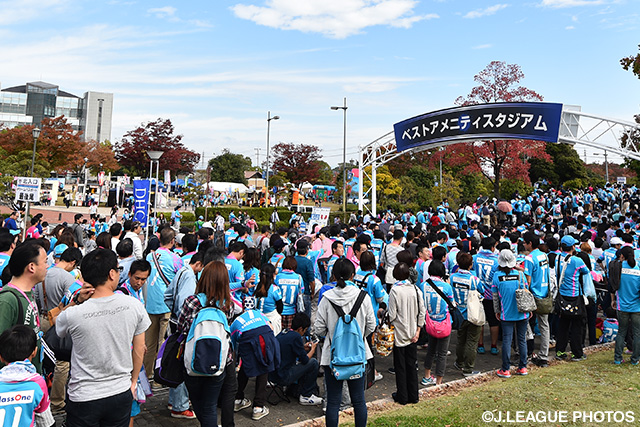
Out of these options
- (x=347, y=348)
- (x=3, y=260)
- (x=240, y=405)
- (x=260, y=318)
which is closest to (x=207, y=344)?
(x=260, y=318)

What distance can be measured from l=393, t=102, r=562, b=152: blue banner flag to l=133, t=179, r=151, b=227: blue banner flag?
42.0 ft

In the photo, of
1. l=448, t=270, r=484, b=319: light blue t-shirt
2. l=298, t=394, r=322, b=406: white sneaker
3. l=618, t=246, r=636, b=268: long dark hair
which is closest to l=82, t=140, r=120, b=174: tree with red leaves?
l=298, t=394, r=322, b=406: white sneaker

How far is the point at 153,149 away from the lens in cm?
4375

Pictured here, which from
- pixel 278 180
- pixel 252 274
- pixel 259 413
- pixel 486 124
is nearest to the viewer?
pixel 259 413

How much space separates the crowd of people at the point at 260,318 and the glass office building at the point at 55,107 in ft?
350

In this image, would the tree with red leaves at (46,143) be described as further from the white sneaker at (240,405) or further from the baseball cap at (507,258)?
the baseball cap at (507,258)

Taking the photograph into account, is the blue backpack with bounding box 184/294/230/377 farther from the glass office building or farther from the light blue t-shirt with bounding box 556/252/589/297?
the glass office building

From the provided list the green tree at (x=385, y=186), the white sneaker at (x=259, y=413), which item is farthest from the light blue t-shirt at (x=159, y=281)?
the green tree at (x=385, y=186)

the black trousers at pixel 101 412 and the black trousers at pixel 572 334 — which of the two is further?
the black trousers at pixel 572 334

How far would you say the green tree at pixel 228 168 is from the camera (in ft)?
254

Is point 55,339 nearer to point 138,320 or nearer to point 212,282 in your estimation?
point 138,320

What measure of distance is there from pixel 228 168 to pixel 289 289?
74220 mm

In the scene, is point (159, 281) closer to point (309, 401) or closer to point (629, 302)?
point (309, 401)

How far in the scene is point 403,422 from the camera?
459 cm
